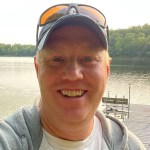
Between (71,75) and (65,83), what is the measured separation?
43mm

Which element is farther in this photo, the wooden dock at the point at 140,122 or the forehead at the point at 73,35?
the wooden dock at the point at 140,122

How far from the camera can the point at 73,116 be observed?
3.68ft

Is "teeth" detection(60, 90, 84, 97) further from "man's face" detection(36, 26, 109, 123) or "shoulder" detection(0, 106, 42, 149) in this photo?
"shoulder" detection(0, 106, 42, 149)

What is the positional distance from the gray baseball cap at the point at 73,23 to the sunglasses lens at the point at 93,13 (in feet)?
0.12

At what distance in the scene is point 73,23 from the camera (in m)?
1.20

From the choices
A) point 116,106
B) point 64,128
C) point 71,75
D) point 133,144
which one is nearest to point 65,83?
point 71,75

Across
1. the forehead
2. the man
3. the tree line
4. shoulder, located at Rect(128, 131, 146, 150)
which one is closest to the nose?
the man

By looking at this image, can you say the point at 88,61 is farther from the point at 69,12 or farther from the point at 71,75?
the point at 69,12

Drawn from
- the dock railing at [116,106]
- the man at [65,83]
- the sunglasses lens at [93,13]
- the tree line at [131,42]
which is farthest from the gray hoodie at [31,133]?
the tree line at [131,42]

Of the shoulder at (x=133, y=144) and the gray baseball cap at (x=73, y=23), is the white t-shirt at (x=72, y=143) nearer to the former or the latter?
the shoulder at (x=133, y=144)

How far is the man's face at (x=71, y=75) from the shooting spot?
3.68 ft

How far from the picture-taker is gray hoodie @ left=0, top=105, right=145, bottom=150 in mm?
1076

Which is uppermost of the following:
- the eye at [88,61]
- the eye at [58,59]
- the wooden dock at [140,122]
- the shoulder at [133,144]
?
the eye at [58,59]

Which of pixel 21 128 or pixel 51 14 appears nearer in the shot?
pixel 21 128
